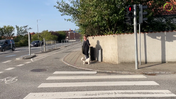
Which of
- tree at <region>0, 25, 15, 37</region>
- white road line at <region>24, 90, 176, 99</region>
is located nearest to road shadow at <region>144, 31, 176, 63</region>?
white road line at <region>24, 90, 176, 99</region>

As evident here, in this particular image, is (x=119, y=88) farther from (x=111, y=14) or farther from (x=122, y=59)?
(x=111, y=14)

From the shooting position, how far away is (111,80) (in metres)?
6.70

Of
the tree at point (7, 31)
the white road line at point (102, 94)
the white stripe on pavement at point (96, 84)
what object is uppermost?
the tree at point (7, 31)

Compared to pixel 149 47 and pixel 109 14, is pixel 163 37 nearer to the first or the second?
pixel 149 47

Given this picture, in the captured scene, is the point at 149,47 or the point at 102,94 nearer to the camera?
the point at 102,94

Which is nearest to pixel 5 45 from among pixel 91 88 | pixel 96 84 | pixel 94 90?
pixel 96 84

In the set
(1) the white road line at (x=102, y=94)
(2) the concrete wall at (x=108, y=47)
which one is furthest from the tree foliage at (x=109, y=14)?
Answer: (1) the white road line at (x=102, y=94)

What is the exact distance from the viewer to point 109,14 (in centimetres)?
1020

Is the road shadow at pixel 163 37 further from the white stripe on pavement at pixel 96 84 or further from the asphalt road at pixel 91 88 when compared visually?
the white stripe on pavement at pixel 96 84

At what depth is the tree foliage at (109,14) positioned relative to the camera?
32.6 ft

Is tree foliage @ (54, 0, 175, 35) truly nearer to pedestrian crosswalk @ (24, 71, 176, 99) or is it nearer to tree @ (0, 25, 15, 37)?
pedestrian crosswalk @ (24, 71, 176, 99)

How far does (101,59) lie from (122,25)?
2797 millimetres

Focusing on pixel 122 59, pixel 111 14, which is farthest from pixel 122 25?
pixel 122 59

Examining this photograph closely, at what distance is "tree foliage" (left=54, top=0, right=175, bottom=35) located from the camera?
32.6 feet
